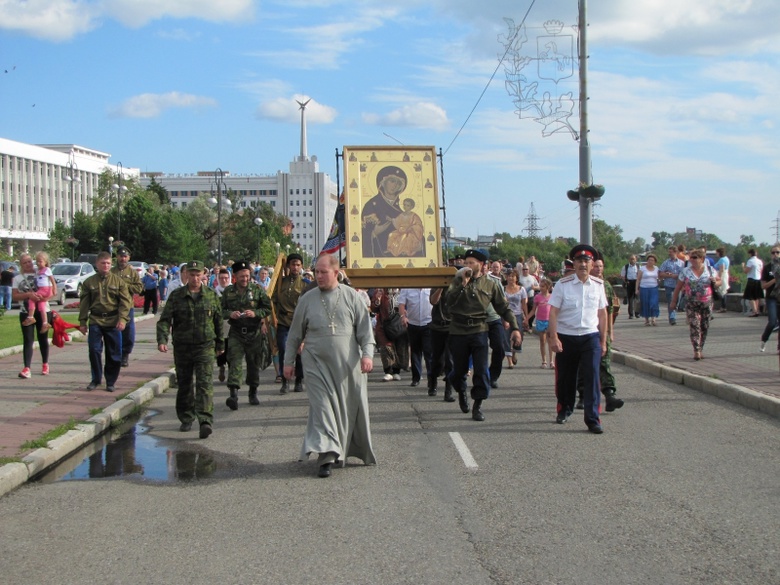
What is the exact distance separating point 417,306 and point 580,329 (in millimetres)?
4393

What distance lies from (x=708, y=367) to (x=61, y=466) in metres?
9.97

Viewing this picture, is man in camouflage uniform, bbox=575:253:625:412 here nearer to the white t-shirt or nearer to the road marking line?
the road marking line

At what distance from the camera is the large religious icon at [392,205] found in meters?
13.8

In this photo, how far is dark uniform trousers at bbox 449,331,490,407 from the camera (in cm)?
1068

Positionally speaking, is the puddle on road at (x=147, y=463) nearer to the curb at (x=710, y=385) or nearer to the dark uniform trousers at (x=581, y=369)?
the dark uniform trousers at (x=581, y=369)

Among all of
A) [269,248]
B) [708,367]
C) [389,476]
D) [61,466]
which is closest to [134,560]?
[389,476]

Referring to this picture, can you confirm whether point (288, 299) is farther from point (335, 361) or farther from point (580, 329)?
point (335, 361)

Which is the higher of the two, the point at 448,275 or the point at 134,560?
the point at 448,275

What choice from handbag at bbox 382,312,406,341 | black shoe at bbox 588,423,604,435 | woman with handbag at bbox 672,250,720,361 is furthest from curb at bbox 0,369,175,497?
woman with handbag at bbox 672,250,720,361

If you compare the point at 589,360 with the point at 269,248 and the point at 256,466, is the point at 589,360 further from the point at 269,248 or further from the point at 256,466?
the point at 269,248

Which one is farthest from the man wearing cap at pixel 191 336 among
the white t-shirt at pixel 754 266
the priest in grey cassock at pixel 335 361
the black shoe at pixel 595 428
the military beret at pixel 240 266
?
the white t-shirt at pixel 754 266

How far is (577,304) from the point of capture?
32.5 ft

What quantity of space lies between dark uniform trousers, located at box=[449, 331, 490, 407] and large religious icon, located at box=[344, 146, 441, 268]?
9.84 ft

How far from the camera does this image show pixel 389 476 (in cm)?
769
